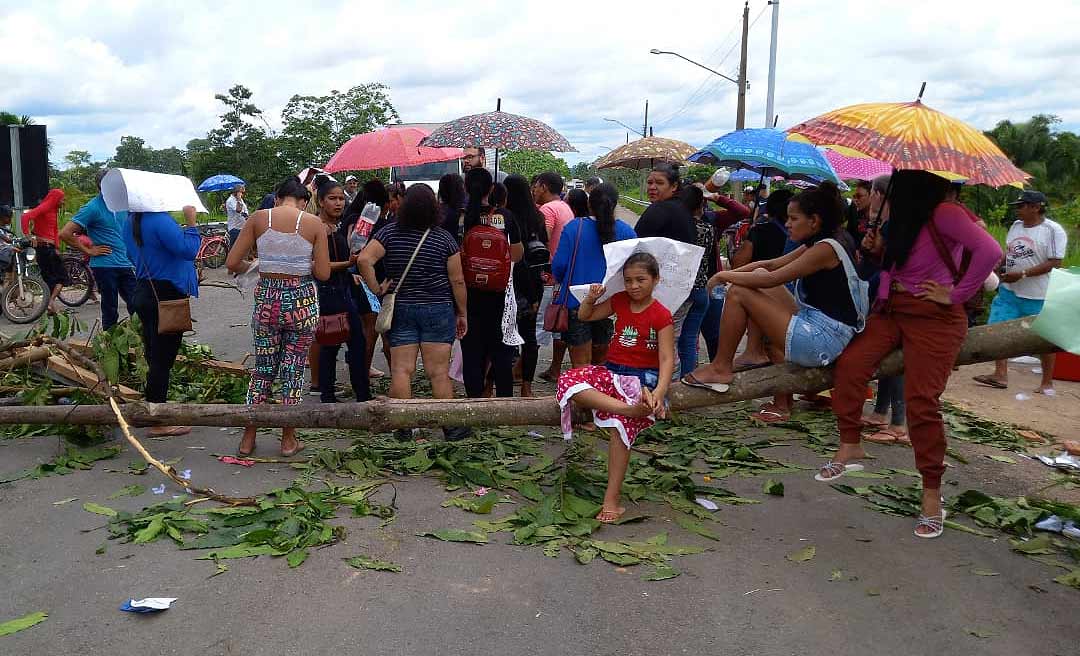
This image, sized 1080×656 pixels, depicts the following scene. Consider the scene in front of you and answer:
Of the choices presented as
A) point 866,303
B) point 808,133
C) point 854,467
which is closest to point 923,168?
point 808,133

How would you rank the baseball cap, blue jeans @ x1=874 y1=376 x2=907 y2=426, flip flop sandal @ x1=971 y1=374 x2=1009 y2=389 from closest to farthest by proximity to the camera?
blue jeans @ x1=874 y1=376 x2=907 y2=426 → the baseball cap → flip flop sandal @ x1=971 y1=374 x2=1009 y2=389

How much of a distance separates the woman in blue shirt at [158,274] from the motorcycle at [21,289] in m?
7.22

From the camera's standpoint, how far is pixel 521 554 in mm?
4527

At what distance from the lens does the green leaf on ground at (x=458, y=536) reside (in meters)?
4.64

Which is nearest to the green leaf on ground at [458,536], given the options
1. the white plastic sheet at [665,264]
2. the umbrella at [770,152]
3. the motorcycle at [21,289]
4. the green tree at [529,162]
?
the white plastic sheet at [665,264]

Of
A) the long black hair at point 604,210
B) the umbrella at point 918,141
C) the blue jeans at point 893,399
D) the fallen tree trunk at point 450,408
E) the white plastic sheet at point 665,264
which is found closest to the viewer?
the umbrella at point 918,141

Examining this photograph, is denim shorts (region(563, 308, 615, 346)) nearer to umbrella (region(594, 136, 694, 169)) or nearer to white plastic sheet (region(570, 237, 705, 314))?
white plastic sheet (region(570, 237, 705, 314))

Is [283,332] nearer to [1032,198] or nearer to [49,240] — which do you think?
[1032,198]

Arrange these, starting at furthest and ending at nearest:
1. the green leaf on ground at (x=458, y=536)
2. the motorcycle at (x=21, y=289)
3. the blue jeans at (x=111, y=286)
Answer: the motorcycle at (x=21, y=289) < the blue jeans at (x=111, y=286) < the green leaf on ground at (x=458, y=536)

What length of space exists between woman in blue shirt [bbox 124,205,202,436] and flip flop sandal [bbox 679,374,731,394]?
3587 millimetres

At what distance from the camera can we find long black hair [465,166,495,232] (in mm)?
6398

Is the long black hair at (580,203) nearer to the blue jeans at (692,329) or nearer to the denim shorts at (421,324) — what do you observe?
the blue jeans at (692,329)

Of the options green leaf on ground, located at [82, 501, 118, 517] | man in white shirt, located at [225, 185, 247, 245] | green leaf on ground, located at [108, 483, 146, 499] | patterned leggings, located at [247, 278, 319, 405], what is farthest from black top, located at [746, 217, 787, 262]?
man in white shirt, located at [225, 185, 247, 245]

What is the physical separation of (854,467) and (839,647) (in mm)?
2418
